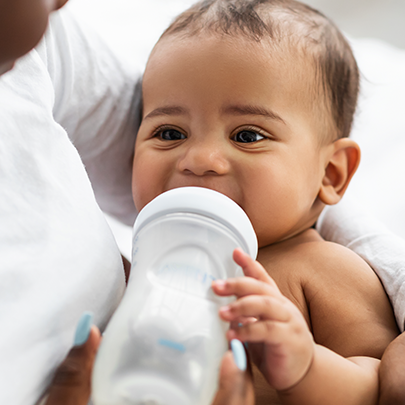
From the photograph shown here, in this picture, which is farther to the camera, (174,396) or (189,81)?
(189,81)

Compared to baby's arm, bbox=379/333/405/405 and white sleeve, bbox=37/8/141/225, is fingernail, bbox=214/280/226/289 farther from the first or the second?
white sleeve, bbox=37/8/141/225

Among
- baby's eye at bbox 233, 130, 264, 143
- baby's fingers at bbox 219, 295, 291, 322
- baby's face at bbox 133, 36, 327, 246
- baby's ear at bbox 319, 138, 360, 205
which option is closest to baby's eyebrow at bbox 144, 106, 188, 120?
baby's face at bbox 133, 36, 327, 246

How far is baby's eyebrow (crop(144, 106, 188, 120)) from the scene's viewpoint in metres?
0.91

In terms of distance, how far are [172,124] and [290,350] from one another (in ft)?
1.67

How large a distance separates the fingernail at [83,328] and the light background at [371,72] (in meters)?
0.76

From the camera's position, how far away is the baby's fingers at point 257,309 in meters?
0.55

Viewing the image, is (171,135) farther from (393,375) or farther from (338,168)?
(393,375)

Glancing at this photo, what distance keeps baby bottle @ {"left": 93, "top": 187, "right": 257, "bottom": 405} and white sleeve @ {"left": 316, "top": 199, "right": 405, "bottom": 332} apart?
0.38m

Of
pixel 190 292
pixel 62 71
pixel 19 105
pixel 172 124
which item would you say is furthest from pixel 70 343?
pixel 62 71

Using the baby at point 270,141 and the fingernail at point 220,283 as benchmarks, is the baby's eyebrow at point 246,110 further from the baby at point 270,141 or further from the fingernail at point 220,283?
the fingernail at point 220,283

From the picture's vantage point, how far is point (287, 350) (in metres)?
0.58

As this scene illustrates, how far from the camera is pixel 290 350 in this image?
59 cm

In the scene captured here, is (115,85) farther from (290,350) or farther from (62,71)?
(290,350)

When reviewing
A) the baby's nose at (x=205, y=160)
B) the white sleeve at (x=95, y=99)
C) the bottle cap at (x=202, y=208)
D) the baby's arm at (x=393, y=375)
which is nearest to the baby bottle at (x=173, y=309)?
the bottle cap at (x=202, y=208)
